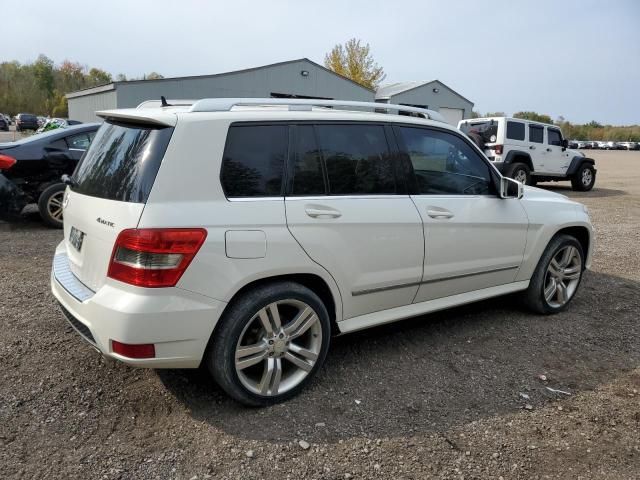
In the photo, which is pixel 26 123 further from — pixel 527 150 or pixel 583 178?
pixel 583 178

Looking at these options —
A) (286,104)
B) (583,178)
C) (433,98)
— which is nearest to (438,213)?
(286,104)

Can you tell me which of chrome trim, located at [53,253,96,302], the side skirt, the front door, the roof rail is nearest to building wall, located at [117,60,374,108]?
chrome trim, located at [53,253,96,302]

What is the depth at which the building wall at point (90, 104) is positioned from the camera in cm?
2288

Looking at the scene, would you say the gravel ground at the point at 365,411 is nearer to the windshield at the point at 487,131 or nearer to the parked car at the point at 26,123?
the windshield at the point at 487,131

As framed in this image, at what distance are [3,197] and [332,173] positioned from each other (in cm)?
544

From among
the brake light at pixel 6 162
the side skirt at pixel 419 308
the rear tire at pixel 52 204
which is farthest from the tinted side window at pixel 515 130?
the brake light at pixel 6 162

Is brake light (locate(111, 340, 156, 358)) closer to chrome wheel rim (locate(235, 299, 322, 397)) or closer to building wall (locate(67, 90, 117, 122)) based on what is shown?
chrome wheel rim (locate(235, 299, 322, 397))

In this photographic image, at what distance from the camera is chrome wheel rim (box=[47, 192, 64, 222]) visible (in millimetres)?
7242

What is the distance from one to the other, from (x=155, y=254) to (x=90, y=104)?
27.0m

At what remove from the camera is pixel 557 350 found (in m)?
3.95

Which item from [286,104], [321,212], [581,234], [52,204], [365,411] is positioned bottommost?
[365,411]

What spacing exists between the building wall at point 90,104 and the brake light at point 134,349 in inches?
803

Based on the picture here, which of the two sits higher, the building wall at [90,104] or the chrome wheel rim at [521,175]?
the building wall at [90,104]

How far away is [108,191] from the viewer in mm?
2811
